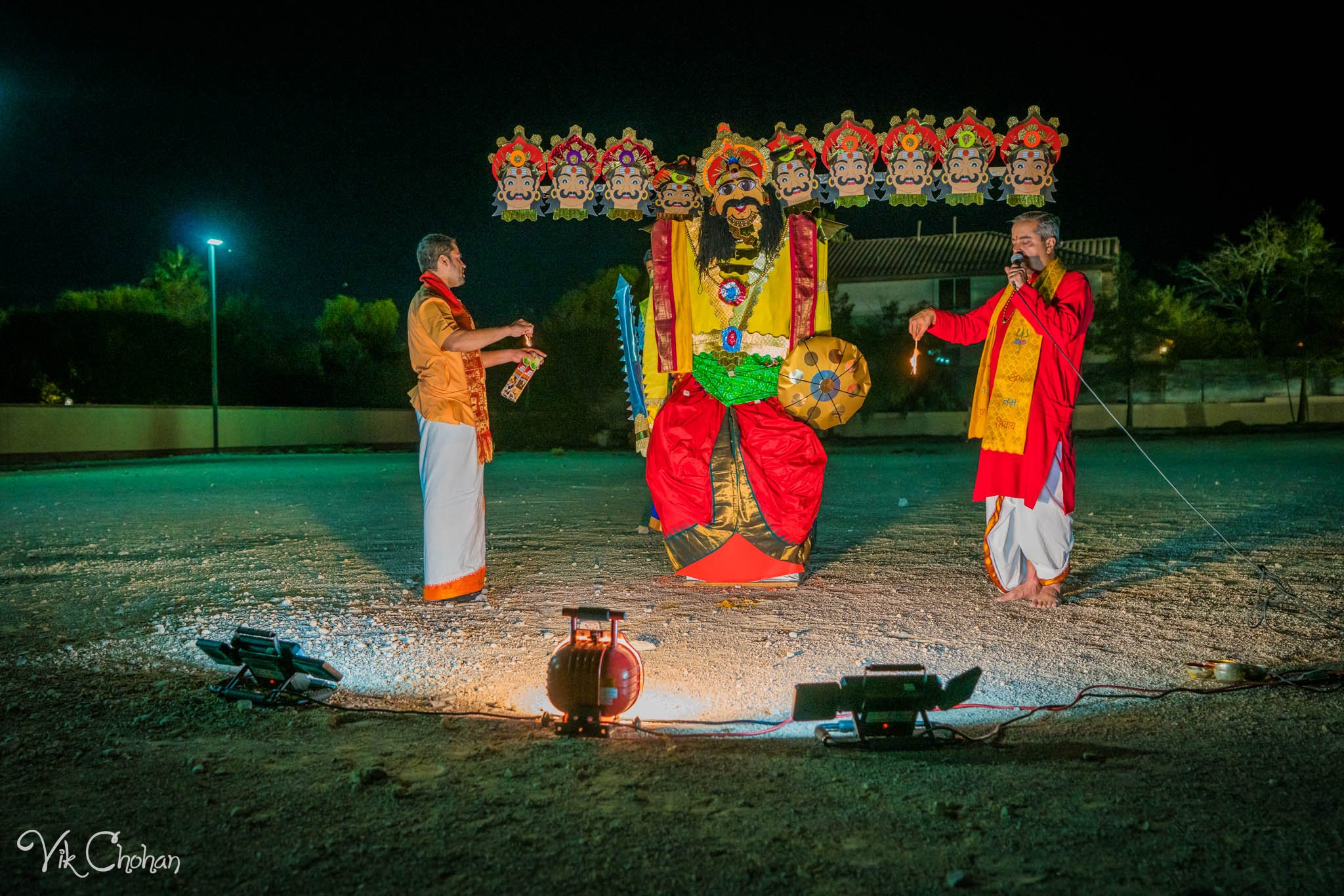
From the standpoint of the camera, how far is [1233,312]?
1844 inches

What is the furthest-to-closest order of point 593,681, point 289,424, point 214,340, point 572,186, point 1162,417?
point 1162,417, point 289,424, point 214,340, point 572,186, point 593,681

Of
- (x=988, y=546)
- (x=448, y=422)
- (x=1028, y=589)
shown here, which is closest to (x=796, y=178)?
(x=988, y=546)

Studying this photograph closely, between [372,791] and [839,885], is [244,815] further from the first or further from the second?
[839,885]

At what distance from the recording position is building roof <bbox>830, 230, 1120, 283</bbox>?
→ 4594 centimetres

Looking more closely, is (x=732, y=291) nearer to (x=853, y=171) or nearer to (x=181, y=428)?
(x=853, y=171)

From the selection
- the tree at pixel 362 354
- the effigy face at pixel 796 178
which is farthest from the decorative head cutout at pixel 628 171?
the tree at pixel 362 354

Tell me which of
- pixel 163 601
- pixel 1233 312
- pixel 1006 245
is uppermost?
pixel 1006 245

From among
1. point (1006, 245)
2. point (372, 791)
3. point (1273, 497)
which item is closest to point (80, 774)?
point (372, 791)

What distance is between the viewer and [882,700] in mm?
3184

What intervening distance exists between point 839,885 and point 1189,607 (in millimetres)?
4098

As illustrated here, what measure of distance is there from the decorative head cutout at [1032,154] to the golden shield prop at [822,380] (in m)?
1.65

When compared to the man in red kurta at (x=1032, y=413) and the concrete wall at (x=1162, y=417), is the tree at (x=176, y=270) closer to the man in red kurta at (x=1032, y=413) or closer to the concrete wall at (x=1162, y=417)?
the concrete wall at (x=1162, y=417)

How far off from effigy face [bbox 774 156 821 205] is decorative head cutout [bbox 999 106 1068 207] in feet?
4.22
